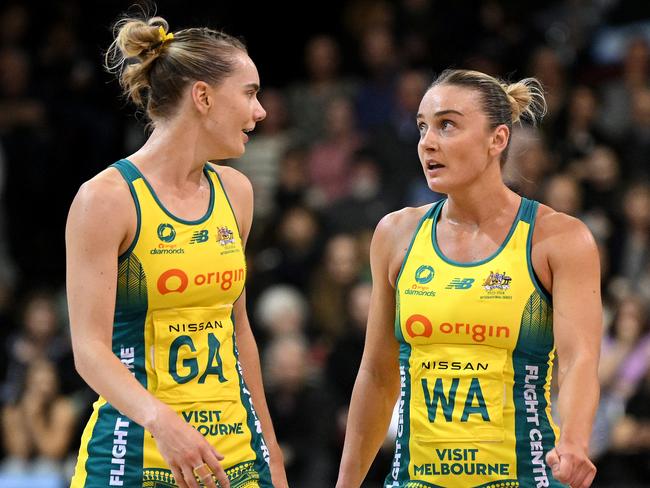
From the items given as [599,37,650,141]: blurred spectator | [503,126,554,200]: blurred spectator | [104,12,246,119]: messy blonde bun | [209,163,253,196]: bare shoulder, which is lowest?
[209,163,253,196]: bare shoulder

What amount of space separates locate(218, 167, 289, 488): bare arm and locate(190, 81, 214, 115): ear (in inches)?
12.8

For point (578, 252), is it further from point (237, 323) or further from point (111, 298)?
point (111, 298)

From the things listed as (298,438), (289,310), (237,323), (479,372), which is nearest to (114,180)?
(237,323)

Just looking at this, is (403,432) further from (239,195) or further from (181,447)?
(239,195)

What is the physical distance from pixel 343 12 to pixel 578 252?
756 cm

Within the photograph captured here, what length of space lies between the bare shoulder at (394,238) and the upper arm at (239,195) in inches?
18.3

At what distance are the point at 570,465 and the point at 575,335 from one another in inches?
17.8

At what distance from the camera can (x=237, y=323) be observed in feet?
14.0

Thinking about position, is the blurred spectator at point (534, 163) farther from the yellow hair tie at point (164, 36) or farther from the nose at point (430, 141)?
the yellow hair tie at point (164, 36)

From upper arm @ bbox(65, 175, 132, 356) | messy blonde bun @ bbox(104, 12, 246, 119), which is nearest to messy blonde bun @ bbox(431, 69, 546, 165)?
A: messy blonde bun @ bbox(104, 12, 246, 119)

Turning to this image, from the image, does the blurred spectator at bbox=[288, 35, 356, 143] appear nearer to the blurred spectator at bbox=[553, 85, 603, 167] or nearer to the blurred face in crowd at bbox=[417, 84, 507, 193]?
the blurred spectator at bbox=[553, 85, 603, 167]

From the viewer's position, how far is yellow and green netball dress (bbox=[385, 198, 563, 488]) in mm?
3881

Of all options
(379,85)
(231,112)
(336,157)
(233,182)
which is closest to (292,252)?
(336,157)

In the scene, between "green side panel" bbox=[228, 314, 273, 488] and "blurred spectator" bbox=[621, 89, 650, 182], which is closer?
"green side panel" bbox=[228, 314, 273, 488]
